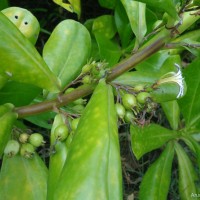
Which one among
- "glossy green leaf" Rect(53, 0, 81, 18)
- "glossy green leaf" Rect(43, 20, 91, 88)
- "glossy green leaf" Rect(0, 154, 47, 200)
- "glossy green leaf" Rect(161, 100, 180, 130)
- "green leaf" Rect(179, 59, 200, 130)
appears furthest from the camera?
"glossy green leaf" Rect(161, 100, 180, 130)

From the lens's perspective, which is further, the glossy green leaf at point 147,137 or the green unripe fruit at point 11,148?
the glossy green leaf at point 147,137

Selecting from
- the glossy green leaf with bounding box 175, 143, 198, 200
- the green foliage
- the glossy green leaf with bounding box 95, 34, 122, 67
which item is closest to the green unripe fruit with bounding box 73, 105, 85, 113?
the green foliage

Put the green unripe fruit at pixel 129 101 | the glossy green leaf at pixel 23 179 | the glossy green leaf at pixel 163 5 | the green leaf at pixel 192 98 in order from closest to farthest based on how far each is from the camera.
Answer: the glossy green leaf at pixel 163 5
the green unripe fruit at pixel 129 101
the glossy green leaf at pixel 23 179
the green leaf at pixel 192 98

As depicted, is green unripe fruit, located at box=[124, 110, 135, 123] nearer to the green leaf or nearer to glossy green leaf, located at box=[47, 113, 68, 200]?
glossy green leaf, located at box=[47, 113, 68, 200]

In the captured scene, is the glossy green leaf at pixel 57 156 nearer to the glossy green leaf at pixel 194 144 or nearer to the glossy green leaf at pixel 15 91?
the glossy green leaf at pixel 15 91

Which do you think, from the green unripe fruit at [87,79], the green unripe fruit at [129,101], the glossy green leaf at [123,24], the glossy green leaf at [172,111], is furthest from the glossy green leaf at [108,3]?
the green unripe fruit at [129,101]

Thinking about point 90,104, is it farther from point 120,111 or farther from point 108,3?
point 108,3
